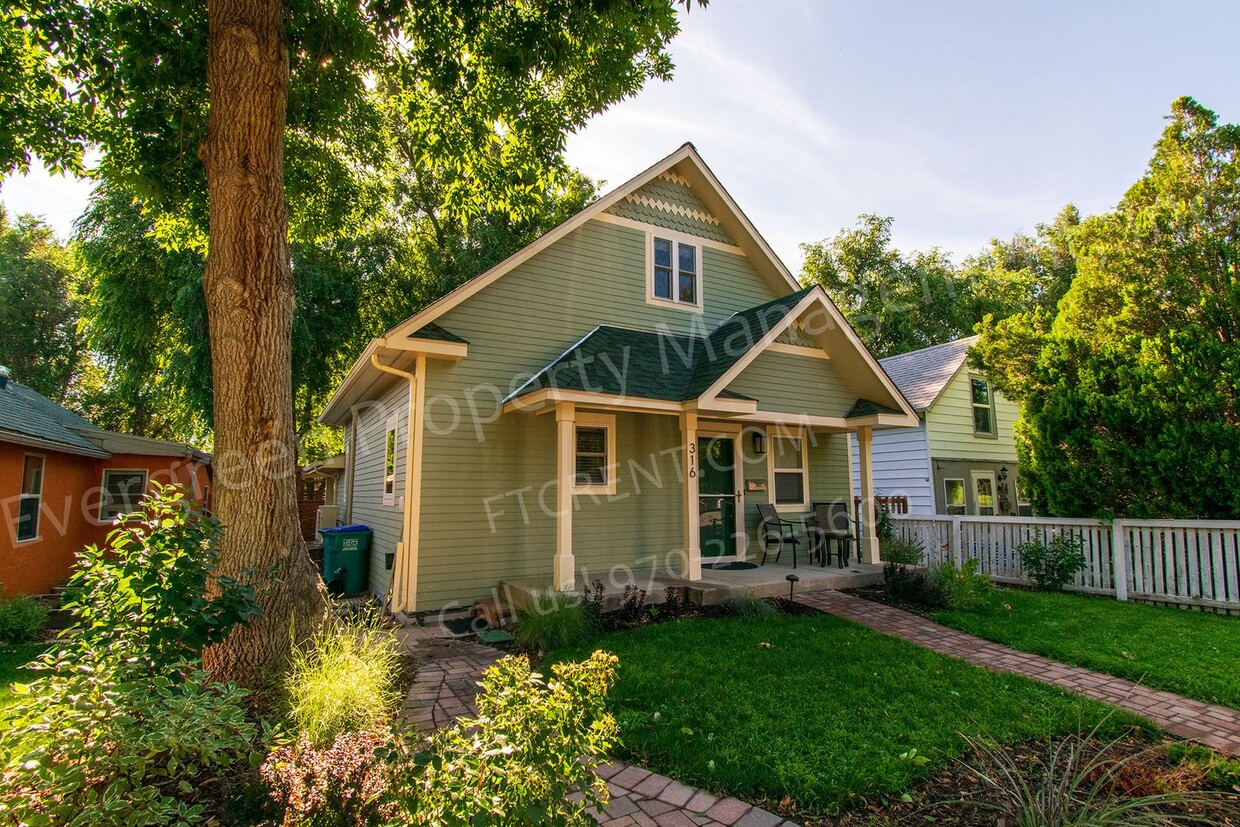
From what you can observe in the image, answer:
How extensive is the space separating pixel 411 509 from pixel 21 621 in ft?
16.2

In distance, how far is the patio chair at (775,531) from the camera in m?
9.71

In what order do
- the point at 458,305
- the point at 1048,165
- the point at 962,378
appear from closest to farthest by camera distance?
the point at 458,305 → the point at 1048,165 → the point at 962,378

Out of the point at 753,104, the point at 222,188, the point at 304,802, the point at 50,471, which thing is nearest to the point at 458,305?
the point at 222,188

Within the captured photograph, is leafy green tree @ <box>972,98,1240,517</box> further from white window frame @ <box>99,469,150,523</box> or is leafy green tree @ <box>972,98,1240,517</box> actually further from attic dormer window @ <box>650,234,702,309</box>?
white window frame @ <box>99,469,150,523</box>

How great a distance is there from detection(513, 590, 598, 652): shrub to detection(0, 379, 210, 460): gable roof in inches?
327

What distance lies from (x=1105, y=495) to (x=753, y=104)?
809 cm

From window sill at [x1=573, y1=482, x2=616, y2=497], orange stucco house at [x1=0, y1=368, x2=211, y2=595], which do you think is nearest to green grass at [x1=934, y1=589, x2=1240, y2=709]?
window sill at [x1=573, y1=482, x2=616, y2=497]

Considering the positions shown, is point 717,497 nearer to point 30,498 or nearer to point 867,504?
point 867,504

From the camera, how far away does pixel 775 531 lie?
10.1 m

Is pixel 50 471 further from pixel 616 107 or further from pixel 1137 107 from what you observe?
pixel 1137 107

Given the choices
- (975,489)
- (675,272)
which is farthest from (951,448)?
(675,272)

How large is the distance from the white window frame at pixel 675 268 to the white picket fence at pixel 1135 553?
620 cm

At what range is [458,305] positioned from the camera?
8031mm

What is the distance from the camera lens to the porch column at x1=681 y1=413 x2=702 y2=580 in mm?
8039
